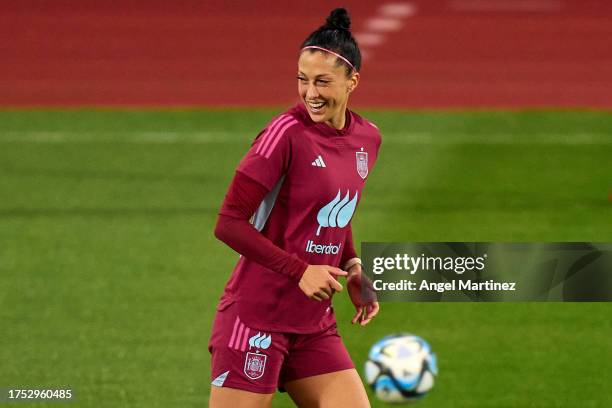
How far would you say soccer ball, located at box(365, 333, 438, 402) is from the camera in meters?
6.02

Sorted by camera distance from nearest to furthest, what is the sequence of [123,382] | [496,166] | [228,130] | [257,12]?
[123,382] → [496,166] → [228,130] → [257,12]

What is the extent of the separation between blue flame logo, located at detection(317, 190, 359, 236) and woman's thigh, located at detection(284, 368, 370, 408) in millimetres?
642

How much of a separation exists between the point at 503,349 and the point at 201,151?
694 centimetres

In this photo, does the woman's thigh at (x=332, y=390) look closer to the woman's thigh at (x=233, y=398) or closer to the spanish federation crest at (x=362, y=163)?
the woman's thigh at (x=233, y=398)

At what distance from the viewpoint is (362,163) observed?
5.59m

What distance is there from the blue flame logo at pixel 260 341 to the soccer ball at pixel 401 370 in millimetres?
797

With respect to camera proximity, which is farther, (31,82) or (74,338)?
(31,82)

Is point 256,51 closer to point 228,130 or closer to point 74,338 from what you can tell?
point 228,130

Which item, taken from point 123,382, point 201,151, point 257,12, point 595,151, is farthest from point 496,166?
point 257,12

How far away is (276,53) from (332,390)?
687 inches

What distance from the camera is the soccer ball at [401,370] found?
19.7 feet

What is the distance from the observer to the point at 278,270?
5.25 meters

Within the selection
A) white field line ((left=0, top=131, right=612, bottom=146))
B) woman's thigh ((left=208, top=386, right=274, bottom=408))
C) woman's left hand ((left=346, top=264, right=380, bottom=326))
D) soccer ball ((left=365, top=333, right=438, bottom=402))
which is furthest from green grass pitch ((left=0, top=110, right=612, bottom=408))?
woman's thigh ((left=208, top=386, right=274, bottom=408))

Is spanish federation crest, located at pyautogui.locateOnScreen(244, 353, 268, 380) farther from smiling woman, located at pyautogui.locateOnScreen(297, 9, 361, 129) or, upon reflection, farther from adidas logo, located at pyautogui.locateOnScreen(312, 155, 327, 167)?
smiling woman, located at pyautogui.locateOnScreen(297, 9, 361, 129)
